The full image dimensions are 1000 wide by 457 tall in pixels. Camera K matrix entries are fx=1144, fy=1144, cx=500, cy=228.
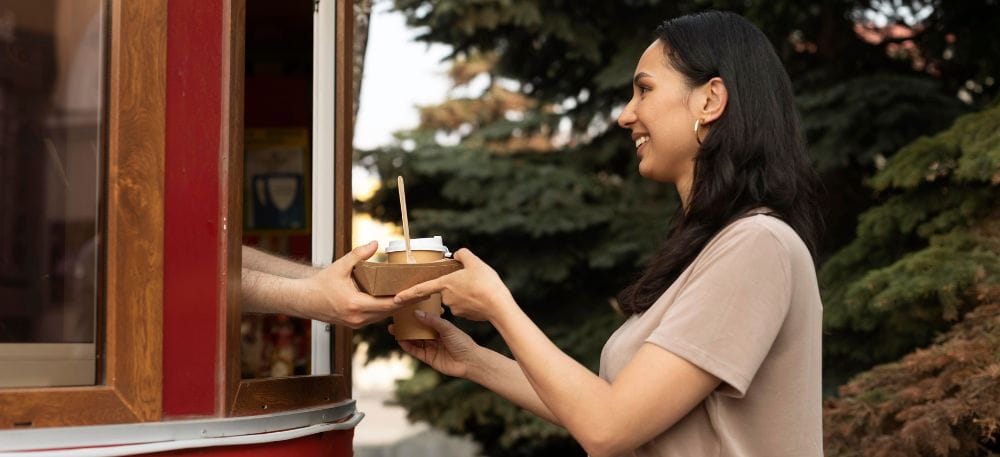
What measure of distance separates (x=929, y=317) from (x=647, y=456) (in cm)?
342

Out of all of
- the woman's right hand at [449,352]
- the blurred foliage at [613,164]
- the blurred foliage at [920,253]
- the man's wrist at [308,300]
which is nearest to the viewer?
the man's wrist at [308,300]

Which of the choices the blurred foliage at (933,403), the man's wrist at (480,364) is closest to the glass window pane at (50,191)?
the man's wrist at (480,364)

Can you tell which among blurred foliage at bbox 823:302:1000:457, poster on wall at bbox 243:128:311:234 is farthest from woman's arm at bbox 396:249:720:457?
poster on wall at bbox 243:128:311:234

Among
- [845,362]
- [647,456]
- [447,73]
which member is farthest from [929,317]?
[447,73]

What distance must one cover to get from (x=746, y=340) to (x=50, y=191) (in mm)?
1435

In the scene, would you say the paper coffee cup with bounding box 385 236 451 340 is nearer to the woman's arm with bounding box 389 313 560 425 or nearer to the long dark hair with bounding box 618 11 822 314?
the woman's arm with bounding box 389 313 560 425

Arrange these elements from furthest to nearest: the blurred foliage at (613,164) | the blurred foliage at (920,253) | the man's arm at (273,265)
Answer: the blurred foliage at (613,164) < the blurred foliage at (920,253) < the man's arm at (273,265)

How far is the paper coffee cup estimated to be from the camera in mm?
2412

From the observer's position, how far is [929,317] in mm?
5172

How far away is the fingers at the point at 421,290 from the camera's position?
2.30 m

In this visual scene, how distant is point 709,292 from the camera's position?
2045mm

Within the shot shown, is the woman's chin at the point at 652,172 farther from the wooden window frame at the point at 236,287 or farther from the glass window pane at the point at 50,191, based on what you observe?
the glass window pane at the point at 50,191

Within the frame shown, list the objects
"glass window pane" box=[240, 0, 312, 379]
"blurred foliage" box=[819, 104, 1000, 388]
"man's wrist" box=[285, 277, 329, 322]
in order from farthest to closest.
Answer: "glass window pane" box=[240, 0, 312, 379], "blurred foliage" box=[819, 104, 1000, 388], "man's wrist" box=[285, 277, 329, 322]

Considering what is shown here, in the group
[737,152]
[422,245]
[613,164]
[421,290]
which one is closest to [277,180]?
[422,245]
